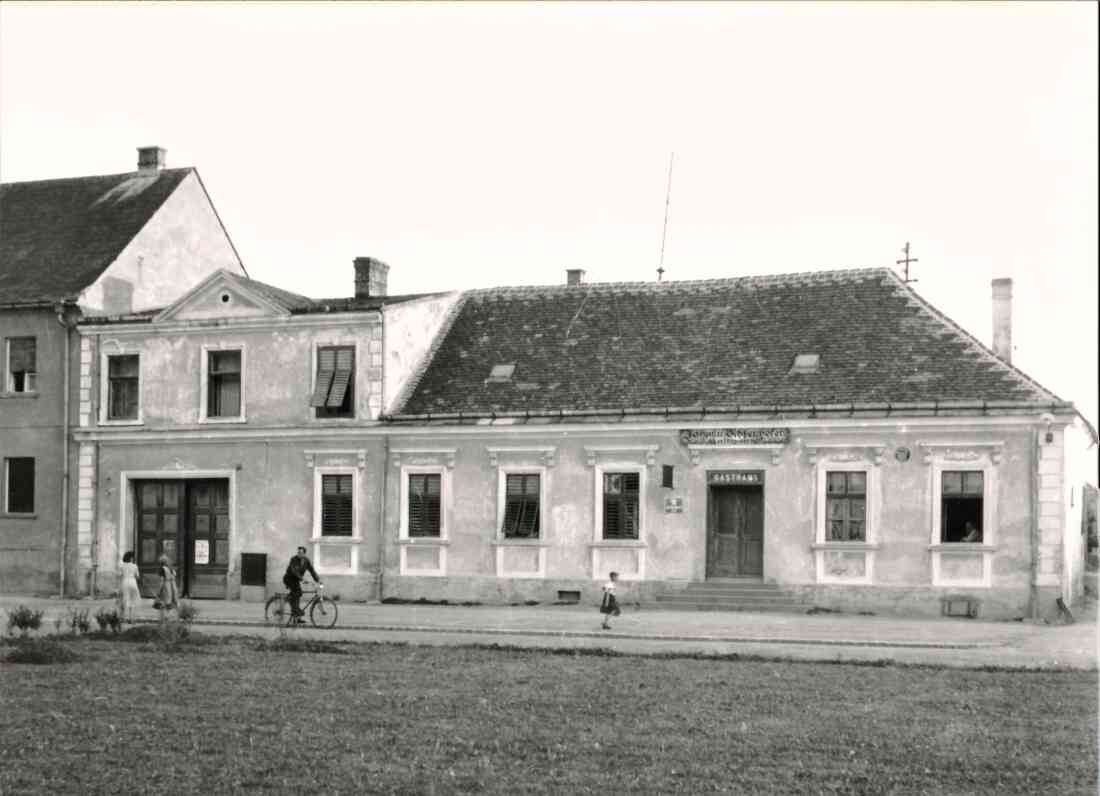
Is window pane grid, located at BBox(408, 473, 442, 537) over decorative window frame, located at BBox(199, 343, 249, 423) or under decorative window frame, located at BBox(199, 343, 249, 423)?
under

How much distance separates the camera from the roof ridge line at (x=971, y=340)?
91.2 ft

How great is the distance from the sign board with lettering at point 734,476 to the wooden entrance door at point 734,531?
298mm

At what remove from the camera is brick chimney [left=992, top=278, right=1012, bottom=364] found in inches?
1236

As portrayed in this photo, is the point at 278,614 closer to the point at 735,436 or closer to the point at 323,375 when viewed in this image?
the point at 323,375

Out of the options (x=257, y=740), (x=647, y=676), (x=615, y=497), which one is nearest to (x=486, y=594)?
(x=615, y=497)

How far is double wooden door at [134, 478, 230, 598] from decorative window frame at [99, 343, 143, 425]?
1.60 metres

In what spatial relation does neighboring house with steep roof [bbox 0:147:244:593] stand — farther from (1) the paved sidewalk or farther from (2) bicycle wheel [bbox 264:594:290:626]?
(2) bicycle wheel [bbox 264:594:290:626]

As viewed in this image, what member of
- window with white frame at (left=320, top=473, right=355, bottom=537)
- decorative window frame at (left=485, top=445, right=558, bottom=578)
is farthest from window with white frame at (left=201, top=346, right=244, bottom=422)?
decorative window frame at (left=485, top=445, right=558, bottom=578)

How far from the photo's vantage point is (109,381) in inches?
1353

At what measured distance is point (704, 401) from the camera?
98.0 feet

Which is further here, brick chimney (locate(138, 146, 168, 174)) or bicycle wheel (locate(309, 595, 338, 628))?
brick chimney (locate(138, 146, 168, 174))

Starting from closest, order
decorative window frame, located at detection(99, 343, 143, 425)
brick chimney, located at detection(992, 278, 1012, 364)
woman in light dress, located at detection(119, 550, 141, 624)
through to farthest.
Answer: woman in light dress, located at detection(119, 550, 141, 624), brick chimney, located at detection(992, 278, 1012, 364), decorative window frame, located at detection(99, 343, 143, 425)

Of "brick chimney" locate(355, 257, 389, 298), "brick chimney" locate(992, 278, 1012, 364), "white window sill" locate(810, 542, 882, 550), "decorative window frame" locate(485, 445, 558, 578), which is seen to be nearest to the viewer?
"white window sill" locate(810, 542, 882, 550)

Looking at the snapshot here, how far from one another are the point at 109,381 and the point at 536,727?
78.4 feet
